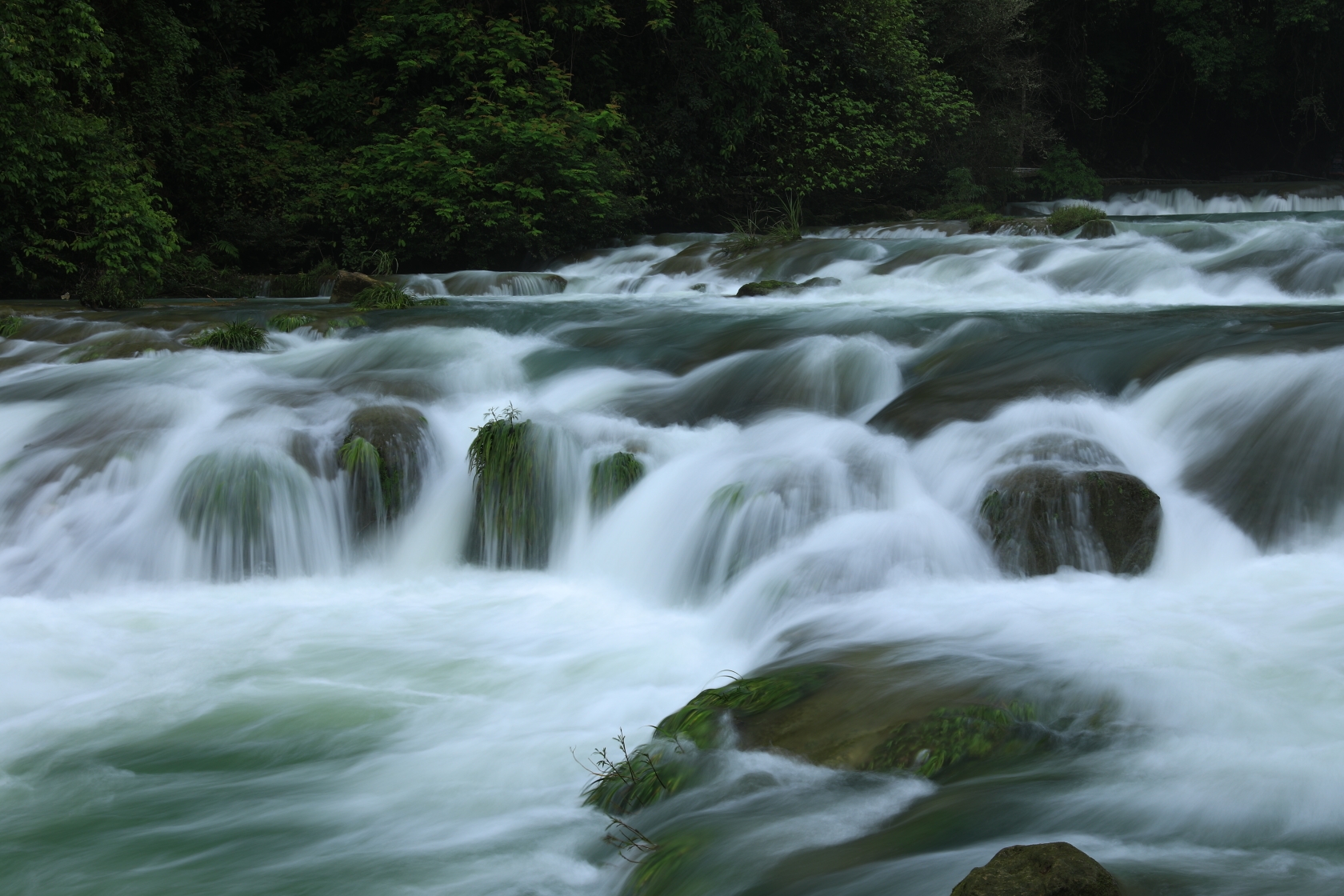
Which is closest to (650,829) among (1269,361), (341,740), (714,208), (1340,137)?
(341,740)

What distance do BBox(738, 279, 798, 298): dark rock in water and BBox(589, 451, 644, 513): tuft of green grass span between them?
5.93 meters

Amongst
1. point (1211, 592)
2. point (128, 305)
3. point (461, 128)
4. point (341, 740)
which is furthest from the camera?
point (461, 128)

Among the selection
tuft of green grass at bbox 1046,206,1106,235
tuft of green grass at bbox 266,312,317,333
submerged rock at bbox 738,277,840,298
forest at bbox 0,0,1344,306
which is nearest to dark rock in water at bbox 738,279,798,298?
submerged rock at bbox 738,277,840,298

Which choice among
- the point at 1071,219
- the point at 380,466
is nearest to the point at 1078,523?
the point at 380,466

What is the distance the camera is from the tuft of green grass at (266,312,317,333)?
9383mm

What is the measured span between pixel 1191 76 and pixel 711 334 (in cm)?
2381

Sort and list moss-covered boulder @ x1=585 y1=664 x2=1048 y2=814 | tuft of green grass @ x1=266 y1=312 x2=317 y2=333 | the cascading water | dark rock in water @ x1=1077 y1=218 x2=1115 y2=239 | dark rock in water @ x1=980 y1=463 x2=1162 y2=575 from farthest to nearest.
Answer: dark rock in water @ x1=1077 y1=218 x2=1115 y2=239, tuft of green grass @ x1=266 y1=312 x2=317 y2=333, dark rock in water @ x1=980 y1=463 x2=1162 y2=575, moss-covered boulder @ x1=585 y1=664 x2=1048 y2=814, the cascading water

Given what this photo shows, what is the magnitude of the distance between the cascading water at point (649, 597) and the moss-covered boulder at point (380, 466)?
0.03m

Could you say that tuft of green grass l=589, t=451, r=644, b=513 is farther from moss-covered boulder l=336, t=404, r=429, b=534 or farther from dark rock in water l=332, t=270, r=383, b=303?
dark rock in water l=332, t=270, r=383, b=303

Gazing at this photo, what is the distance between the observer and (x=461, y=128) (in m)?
14.8

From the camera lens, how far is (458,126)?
48.6 ft

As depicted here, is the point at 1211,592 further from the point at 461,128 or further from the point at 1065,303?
the point at 461,128

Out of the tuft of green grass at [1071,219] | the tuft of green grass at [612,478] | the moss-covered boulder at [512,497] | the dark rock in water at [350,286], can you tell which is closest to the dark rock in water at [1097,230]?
the tuft of green grass at [1071,219]

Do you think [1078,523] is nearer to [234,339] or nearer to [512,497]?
[512,497]
